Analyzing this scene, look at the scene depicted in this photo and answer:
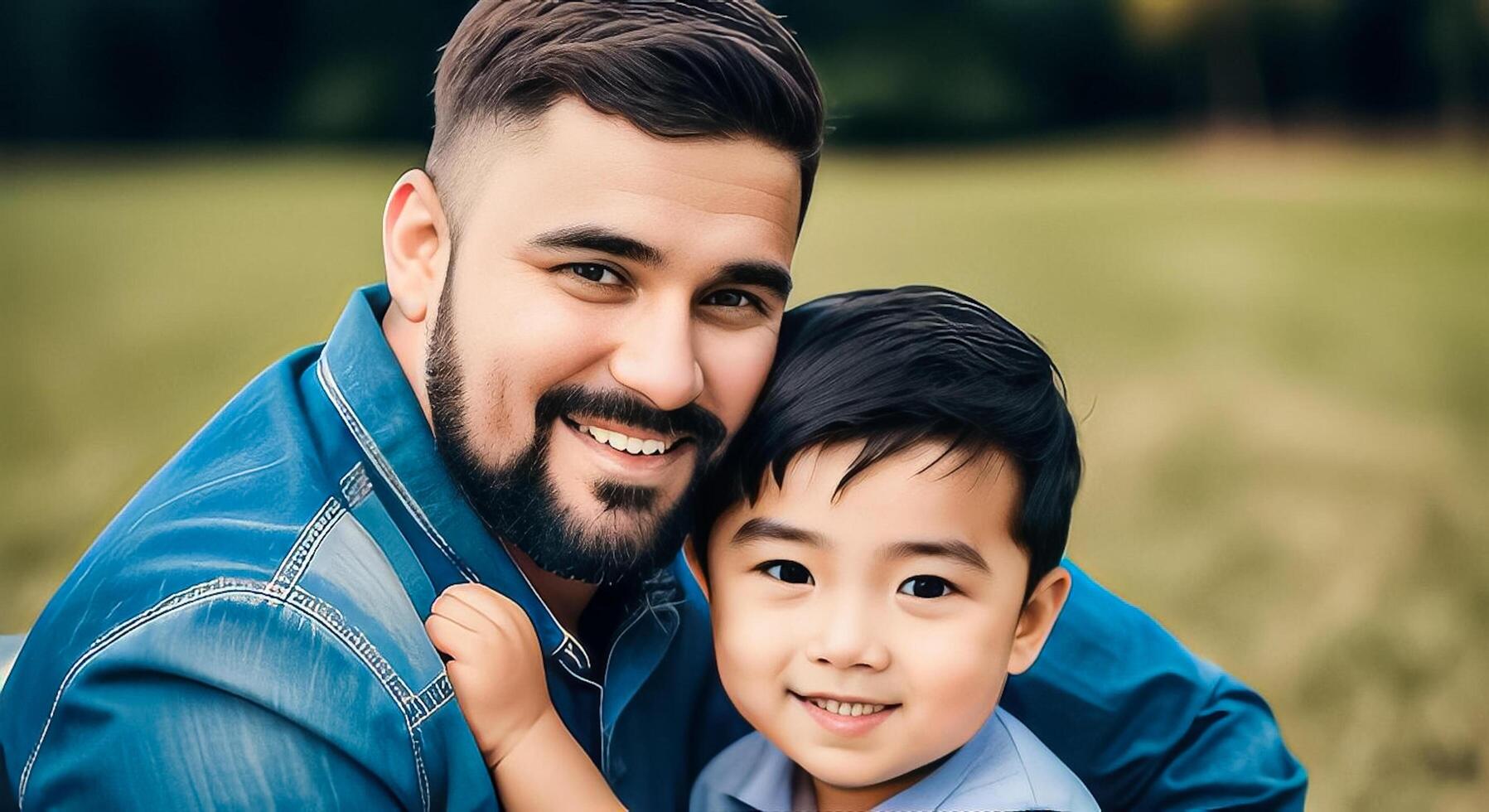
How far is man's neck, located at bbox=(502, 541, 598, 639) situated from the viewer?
2006mm

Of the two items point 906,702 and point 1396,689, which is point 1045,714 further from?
point 1396,689

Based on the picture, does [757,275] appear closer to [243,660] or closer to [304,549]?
[304,549]

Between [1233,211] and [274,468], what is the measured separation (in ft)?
43.2

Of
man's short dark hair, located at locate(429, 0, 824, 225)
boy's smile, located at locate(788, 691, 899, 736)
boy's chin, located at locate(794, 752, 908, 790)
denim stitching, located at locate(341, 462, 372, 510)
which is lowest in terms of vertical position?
boy's chin, located at locate(794, 752, 908, 790)

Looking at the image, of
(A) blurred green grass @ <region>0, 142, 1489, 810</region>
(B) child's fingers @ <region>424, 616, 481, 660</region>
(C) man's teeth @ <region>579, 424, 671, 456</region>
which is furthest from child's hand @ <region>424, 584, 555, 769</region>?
(A) blurred green grass @ <region>0, 142, 1489, 810</region>

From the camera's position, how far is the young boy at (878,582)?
178 centimetres

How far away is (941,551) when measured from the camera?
1811 millimetres

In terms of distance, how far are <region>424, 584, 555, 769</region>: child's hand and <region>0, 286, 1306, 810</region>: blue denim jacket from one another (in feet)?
0.11

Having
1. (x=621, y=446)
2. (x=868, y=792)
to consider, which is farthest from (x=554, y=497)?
(x=868, y=792)

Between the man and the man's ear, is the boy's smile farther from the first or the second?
the man's ear

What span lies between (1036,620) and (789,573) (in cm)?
32

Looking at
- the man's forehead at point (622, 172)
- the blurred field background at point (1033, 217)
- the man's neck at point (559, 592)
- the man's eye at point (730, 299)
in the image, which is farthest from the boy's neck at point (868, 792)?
the blurred field background at point (1033, 217)

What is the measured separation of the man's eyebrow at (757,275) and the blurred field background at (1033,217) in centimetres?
580

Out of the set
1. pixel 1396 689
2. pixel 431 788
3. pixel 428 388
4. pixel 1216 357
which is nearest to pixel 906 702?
pixel 431 788
